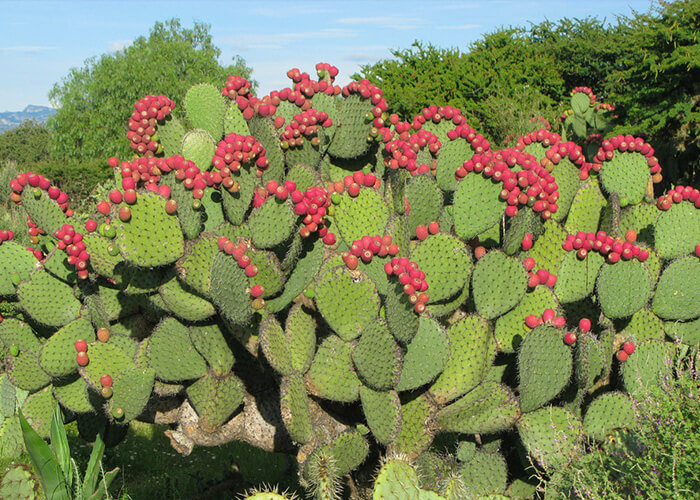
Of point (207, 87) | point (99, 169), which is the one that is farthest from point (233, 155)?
point (99, 169)

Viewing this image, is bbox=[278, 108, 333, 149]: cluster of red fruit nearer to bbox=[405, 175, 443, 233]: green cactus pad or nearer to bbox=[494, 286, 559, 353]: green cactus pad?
bbox=[405, 175, 443, 233]: green cactus pad

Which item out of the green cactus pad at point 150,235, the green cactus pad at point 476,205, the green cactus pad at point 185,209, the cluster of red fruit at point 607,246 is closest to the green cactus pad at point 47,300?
the green cactus pad at point 150,235

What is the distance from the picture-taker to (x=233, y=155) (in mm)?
2705

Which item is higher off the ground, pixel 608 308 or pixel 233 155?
pixel 233 155

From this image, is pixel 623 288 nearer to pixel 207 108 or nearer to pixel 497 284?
pixel 497 284

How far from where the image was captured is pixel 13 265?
10.7ft

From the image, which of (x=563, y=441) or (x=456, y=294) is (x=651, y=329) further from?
(x=456, y=294)

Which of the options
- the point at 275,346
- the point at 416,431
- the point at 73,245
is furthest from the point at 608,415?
the point at 73,245

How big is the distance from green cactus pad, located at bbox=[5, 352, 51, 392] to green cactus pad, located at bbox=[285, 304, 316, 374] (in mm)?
1476

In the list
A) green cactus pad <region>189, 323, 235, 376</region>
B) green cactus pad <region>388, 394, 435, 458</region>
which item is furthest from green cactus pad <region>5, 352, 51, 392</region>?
green cactus pad <region>388, 394, 435, 458</region>

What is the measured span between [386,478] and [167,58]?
33587 millimetres

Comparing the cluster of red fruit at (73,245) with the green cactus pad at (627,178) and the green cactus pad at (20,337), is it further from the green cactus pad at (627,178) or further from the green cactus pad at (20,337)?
the green cactus pad at (627,178)

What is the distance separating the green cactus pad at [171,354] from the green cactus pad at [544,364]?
145 cm

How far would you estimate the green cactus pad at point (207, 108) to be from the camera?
11.3ft
